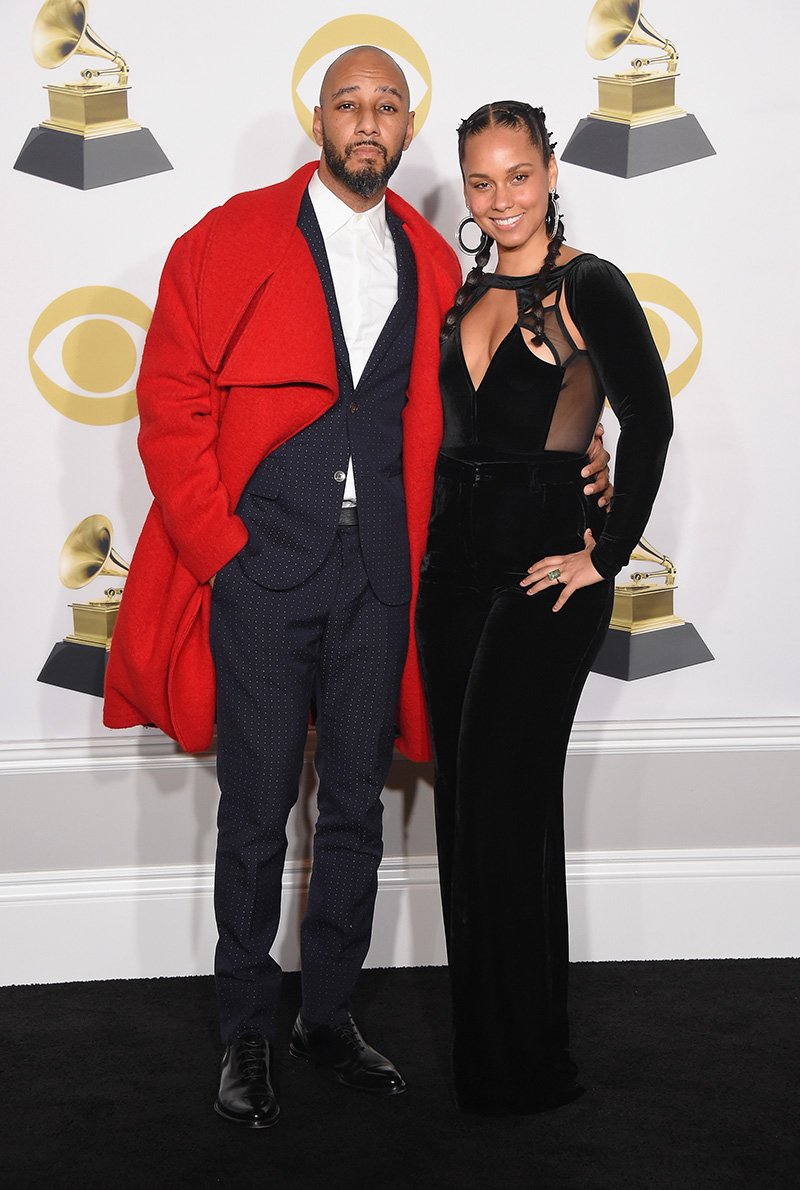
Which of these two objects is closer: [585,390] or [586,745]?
[585,390]

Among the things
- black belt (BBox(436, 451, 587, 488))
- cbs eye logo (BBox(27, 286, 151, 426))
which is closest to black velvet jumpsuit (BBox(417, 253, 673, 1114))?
black belt (BBox(436, 451, 587, 488))

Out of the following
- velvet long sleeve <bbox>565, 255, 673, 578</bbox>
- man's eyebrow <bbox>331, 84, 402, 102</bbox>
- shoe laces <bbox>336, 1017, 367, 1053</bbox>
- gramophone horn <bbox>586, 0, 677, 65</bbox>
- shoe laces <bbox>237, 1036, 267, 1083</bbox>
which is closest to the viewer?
velvet long sleeve <bbox>565, 255, 673, 578</bbox>

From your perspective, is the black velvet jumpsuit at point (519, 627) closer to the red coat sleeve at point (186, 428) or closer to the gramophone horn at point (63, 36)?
the red coat sleeve at point (186, 428)

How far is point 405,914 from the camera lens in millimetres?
2881

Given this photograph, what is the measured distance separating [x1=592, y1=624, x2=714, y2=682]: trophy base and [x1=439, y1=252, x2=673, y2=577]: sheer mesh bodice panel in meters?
0.80

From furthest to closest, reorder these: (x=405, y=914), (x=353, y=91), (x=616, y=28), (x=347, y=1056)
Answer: (x=405, y=914), (x=616, y=28), (x=347, y=1056), (x=353, y=91)

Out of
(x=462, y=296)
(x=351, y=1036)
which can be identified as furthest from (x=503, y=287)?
(x=351, y=1036)

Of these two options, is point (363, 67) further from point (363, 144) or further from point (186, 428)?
point (186, 428)

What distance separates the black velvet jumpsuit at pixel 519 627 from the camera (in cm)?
208

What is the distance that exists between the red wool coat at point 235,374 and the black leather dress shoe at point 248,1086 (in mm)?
722

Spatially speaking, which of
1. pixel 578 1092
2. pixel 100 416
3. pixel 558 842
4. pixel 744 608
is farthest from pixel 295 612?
pixel 744 608

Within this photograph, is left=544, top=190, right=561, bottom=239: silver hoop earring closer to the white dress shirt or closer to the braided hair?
the braided hair

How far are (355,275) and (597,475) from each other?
54cm

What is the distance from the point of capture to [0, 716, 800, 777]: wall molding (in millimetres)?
2807
